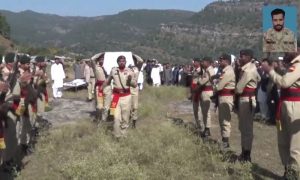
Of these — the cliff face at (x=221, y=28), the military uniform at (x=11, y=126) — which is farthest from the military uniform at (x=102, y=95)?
the cliff face at (x=221, y=28)

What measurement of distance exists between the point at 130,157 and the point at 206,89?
3.96 meters

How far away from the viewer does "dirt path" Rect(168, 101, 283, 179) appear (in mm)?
10182

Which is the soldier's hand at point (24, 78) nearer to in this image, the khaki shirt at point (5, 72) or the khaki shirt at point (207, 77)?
the khaki shirt at point (5, 72)

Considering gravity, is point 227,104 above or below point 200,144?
above

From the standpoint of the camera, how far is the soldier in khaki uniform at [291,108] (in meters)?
8.17

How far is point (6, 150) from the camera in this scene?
32.3ft

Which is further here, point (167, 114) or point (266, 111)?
point (167, 114)

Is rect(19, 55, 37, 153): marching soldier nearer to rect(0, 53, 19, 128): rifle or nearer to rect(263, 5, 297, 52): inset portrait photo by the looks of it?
rect(0, 53, 19, 128): rifle

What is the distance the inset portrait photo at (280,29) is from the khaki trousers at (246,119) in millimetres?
1863

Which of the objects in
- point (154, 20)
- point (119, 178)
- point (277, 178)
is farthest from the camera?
point (154, 20)

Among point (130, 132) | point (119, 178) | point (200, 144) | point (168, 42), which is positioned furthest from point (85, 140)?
point (168, 42)

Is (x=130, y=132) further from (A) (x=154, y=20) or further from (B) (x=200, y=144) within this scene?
(A) (x=154, y=20)

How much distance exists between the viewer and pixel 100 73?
16188mm

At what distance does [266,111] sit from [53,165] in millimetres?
8230
